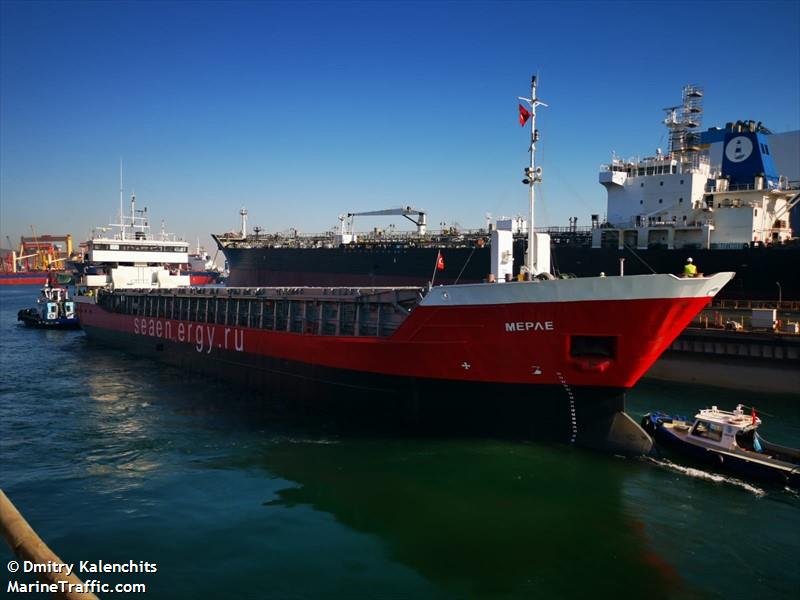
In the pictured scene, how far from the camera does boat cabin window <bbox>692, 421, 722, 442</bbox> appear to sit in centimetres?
1302

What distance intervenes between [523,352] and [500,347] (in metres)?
0.58

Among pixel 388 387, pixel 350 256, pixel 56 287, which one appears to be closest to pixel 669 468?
pixel 388 387

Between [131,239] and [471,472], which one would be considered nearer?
[471,472]

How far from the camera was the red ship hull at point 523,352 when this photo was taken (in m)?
12.5

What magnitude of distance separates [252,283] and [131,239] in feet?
34.0

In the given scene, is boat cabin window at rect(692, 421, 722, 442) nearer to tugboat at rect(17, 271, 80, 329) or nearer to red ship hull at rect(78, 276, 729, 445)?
red ship hull at rect(78, 276, 729, 445)

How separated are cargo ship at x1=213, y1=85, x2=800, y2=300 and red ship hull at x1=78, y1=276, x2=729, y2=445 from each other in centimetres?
881

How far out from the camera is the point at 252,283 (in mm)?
45625

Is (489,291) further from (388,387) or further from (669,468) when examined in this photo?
(669,468)

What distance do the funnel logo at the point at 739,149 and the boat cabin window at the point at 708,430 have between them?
68.0 feet

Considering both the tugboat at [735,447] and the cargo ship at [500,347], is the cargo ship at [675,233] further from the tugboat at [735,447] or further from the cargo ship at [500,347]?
the tugboat at [735,447]

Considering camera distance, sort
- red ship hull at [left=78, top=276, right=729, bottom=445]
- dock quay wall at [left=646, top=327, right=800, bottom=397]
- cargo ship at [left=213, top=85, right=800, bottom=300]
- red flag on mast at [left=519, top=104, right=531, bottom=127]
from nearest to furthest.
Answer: red ship hull at [left=78, top=276, right=729, bottom=445], red flag on mast at [left=519, top=104, right=531, bottom=127], dock quay wall at [left=646, top=327, right=800, bottom=397], cargo ship at [left=213, top=85, right=800, bottom=300]

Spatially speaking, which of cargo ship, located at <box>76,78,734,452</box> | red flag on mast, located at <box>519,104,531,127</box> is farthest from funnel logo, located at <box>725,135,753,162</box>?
red flag on mast, located at <box>519,104,531,127</box>

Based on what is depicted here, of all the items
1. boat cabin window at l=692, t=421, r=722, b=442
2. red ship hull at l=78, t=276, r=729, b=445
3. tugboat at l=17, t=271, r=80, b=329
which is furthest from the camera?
tugboat at l=17, t=271, r=80, b=329
